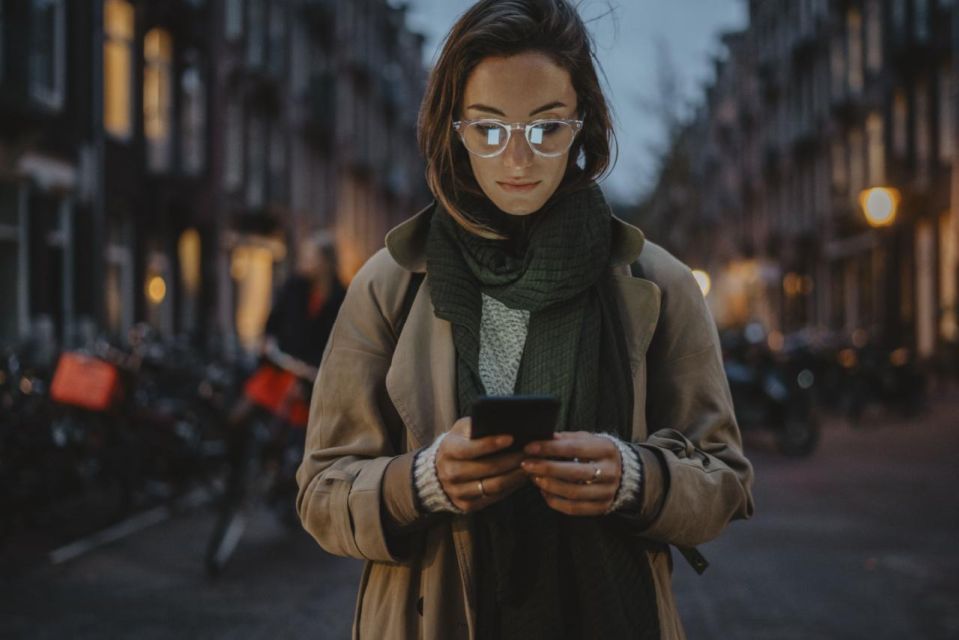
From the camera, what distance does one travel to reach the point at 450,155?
1.95 m

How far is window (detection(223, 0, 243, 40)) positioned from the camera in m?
24.4

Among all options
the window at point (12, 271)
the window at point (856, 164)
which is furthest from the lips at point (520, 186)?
the window at point (856, 164)

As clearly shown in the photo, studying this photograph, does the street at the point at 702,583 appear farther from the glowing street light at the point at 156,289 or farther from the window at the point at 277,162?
the window at the point at 277,162

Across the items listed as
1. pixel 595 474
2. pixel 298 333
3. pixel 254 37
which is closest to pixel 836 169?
pixel 254 37

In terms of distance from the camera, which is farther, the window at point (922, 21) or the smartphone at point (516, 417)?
the window at point (922, 21)

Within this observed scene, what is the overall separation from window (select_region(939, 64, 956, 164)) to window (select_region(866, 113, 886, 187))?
5.35m

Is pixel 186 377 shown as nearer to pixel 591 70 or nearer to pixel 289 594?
pixel 289 594

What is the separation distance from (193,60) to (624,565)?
2189 cm

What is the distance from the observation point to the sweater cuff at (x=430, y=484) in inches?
67.4

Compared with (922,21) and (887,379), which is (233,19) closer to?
(922,21)

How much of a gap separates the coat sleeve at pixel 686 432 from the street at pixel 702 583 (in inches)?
149

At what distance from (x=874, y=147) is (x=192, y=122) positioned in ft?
59.5

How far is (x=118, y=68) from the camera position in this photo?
747 inches

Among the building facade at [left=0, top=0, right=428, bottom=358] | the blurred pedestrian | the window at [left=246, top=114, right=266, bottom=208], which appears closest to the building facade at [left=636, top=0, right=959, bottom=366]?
the blurred pedestrian
